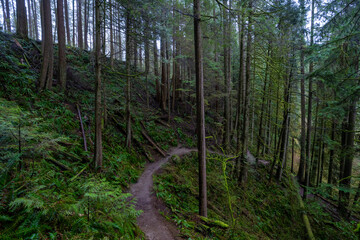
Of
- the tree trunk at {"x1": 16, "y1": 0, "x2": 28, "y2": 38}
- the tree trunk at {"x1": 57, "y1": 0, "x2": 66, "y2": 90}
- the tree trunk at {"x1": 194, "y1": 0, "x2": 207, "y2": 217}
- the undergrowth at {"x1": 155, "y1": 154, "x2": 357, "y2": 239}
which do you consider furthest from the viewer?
the tree trunk at {"x1": 16, "y1": 0, "x2": 28, "y2": 38}

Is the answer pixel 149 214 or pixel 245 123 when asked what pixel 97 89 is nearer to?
pixel 149 214

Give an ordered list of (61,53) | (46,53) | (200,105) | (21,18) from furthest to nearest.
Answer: (21,18)
(61,53)
(46,53)
(200,105)

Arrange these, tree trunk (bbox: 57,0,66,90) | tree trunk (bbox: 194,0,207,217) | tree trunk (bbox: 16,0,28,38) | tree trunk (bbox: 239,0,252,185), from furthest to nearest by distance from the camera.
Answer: tree trunk (bbox: 16,0,28,38) → tree trunk (bbox: 57,0,66,90) → tree trunk (bbox: 239,0,252,185) → tree trunk (bbox: 194,0,207,217)

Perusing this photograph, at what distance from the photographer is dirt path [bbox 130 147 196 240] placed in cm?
444

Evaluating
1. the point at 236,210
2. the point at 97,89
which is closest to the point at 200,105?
the point at 97,89

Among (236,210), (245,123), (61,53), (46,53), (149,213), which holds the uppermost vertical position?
(61,53)

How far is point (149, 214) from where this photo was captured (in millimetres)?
5312

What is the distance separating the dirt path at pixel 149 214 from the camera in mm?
4438

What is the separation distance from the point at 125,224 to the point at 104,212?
0.72 meters

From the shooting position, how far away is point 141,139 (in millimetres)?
11461

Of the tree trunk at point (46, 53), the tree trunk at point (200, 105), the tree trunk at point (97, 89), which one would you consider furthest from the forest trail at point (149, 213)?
the tree trunk at point (46, 53)

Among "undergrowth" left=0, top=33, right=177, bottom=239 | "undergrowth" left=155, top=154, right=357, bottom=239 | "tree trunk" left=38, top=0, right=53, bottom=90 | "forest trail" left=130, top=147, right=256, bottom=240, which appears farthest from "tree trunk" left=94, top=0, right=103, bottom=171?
"tree trunk" left=38, top=0, right=53, bottom=90

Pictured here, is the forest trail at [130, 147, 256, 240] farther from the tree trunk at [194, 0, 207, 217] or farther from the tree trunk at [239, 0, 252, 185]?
the tree trunk at [239, 0, 252, 185]

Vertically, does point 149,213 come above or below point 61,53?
below
